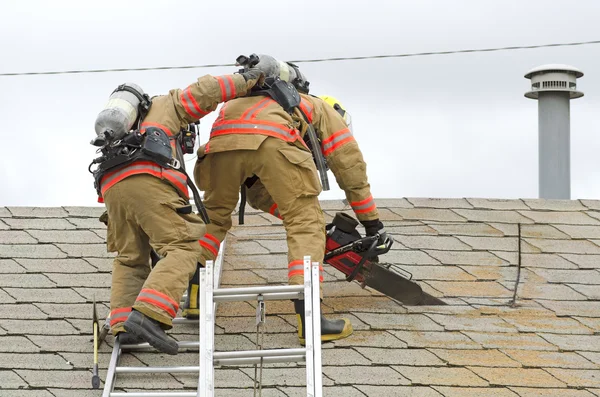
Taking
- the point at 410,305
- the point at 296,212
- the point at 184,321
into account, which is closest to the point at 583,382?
the point at 410,305

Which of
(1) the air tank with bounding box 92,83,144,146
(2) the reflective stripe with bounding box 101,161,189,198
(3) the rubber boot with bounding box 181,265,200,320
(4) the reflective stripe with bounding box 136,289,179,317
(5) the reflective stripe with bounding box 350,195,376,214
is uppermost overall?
(1) the air tank with bounding box 92,83,144,146

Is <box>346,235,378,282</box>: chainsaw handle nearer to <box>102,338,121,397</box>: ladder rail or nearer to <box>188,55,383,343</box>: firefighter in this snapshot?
<box>188,55,383,343</box>: firefighter


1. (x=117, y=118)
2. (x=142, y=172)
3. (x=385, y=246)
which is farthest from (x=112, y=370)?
(x=385, y=246)

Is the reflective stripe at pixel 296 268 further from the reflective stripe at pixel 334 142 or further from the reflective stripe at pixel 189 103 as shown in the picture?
the reflective stripe at pixel 189 103

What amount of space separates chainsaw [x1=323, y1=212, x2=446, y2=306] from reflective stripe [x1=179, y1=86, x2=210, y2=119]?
1040mm


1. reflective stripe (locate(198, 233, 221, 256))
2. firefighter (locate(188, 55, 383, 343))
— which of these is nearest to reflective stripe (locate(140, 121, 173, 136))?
firefighter (locate(188, 55, 383, 343))

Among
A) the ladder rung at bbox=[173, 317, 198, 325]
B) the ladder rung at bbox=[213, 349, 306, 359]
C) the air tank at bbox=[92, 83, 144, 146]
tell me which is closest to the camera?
the ladder rung at bbox=[213, 349, 306, 359]

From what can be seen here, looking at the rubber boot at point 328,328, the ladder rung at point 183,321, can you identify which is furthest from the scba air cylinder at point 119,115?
the rubber boot at point 328,328

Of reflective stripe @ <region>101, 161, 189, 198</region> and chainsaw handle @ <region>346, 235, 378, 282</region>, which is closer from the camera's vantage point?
reflective stripe @ <region>101, 161, 189, 198</region>

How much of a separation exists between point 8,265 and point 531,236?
316 centimetres

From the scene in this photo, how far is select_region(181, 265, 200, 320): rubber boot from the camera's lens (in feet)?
22.5

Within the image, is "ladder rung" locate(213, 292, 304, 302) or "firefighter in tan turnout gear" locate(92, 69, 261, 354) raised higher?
"firefighter in tan turnout gear" locate(92, 69, 261, 354)

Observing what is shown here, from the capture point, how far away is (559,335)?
6625mm

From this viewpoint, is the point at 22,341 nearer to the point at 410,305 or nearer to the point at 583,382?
the point at 410,305
